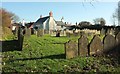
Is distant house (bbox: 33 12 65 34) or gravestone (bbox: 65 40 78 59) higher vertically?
distant house (bbox: 33 12 65 34)

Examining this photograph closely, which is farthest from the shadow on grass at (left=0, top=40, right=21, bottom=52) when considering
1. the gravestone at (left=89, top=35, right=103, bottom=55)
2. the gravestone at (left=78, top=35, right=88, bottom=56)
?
the gravestone at (left=89, top=35, right=103, bottom=55)

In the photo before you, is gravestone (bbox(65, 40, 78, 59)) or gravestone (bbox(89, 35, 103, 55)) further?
gravestone (bbox(89, 35, 103, 55))

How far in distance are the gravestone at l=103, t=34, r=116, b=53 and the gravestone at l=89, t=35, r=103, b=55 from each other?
0.24 m

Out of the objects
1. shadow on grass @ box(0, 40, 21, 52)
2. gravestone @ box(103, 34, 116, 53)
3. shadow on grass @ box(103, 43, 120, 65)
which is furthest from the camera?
shadow on grass @ box(0, 40, 21, 52)

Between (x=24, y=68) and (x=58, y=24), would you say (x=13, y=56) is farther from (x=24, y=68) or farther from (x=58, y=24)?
(x=58, y=24)

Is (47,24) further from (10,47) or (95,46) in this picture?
(95,46)

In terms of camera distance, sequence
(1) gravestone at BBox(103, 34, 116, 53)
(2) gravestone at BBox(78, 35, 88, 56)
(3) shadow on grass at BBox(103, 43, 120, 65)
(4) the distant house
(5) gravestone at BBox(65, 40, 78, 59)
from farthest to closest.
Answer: (4) the distant house, (1) gravestone at BBox(103, 34, 116, 53), (3) shadow on grass at BBox(103, 43, 120, 65), (2) gravestone at BBox(78, 35, 88, 56), (5) gravestone at BBox(65, 40, 78, 59)

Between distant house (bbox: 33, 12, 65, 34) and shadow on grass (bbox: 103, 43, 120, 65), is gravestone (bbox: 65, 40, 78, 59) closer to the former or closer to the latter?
shadow on grass (bbox: 103, 43, 120, 65)

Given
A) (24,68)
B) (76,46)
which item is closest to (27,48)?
(76,46)

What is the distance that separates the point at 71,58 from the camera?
1279cm

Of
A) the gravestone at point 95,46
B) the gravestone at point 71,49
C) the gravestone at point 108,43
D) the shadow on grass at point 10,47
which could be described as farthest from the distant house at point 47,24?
the gravestone at point 71,49

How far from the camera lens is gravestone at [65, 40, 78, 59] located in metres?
12.8

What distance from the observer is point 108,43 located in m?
13.9

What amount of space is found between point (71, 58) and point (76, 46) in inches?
30.2
